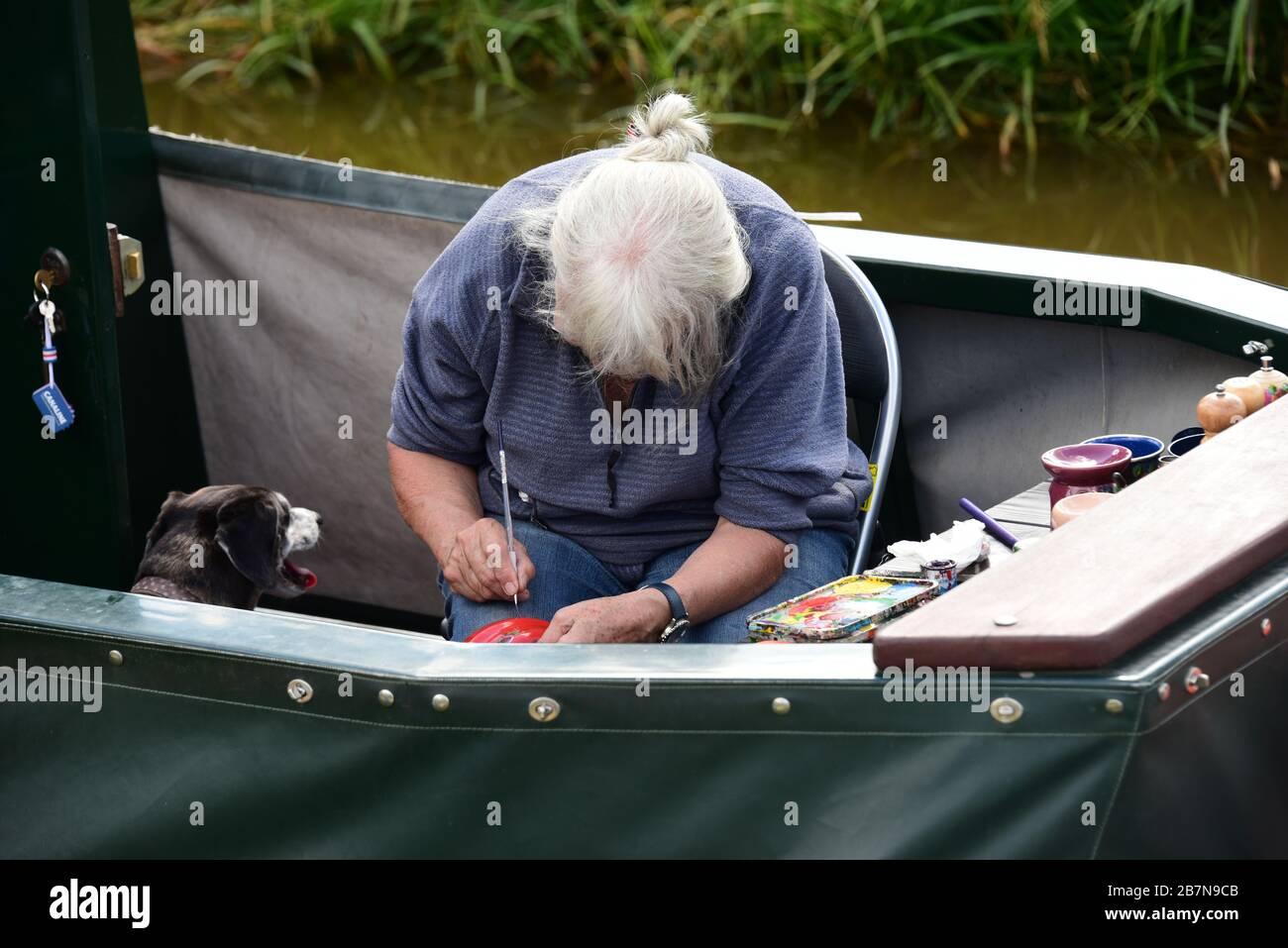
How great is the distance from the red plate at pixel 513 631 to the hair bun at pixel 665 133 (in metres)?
0.65

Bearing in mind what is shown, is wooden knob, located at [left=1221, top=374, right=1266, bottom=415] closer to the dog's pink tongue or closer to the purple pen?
the purple pen

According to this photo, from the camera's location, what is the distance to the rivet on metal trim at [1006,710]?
1.62 meters

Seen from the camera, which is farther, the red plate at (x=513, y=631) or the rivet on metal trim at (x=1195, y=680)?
the red plate at (x=513, y=631)

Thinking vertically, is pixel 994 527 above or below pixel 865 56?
below

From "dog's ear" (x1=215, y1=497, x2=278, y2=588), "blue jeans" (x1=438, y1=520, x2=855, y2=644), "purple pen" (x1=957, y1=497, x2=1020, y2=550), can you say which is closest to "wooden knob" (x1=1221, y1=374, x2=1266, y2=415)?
"purple pen" (x1=957, y1=497, x2=1020, y2=550)

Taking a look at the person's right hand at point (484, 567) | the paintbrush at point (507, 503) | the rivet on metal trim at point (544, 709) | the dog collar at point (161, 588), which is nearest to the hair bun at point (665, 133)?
the paintbrush at point (507, 503)

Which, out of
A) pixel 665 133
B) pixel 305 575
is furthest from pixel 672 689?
pixel 305 575

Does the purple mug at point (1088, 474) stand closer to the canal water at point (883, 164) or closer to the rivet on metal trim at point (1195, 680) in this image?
the rivet on metal trim at point (1195, 680)

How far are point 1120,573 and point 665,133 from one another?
943 mm

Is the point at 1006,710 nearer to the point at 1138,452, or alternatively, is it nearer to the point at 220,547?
the point at 1138,452

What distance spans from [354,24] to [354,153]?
0.88 m

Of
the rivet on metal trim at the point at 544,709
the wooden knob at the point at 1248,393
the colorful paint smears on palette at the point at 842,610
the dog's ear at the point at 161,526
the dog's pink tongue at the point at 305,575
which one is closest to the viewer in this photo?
the rivet on metal trim at the point at 544,709

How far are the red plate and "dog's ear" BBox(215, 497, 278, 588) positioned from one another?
1.69 feet

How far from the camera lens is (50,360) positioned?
2.31m
